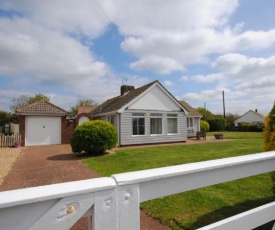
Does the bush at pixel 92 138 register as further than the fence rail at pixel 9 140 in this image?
No

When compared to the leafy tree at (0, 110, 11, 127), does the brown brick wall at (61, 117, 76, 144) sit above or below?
below

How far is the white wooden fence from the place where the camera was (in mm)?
878

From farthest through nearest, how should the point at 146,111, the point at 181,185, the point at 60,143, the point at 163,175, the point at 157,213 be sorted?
1. the point at 60,143
2. the point at 146,111
3. the point at 157,213
4. the point at 181,185
5. the point at 163,175

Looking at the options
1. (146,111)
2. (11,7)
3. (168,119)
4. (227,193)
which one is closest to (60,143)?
(146,111)

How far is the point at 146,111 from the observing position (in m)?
18.7

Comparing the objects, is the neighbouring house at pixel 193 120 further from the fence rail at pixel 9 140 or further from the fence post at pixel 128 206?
the fence post at pixel 128 206

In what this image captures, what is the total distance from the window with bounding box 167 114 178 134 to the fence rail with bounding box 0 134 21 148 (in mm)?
12964

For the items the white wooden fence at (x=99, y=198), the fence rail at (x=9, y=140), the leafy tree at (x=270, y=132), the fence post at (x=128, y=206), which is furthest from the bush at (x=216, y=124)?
the fence post at (x=128, y=206)

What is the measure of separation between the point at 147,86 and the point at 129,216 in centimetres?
1848

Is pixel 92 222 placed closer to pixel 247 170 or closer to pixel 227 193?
pixel 247 170

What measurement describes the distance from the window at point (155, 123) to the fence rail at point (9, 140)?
11.3 metres

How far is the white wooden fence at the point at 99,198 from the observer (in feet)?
2.88

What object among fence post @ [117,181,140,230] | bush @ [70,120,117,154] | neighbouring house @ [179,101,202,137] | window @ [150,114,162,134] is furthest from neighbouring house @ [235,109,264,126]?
fence post @ [117,181,140,230]

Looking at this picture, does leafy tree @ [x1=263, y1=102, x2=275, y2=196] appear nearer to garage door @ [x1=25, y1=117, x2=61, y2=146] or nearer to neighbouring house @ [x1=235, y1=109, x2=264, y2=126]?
garage door @ [x1=25, y1=117, x2=61, y2=146]
